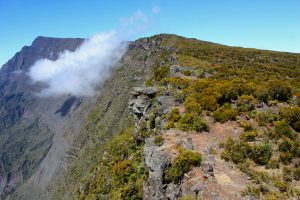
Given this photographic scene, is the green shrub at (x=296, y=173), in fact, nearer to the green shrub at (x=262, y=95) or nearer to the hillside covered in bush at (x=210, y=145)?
the hillside covered in bush at (x=210, y=145)

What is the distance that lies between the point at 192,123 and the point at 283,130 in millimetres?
7009

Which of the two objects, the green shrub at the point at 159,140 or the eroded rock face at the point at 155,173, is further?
the green shrub at the point at 159,140

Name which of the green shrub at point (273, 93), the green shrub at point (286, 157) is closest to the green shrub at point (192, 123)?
the green shrub at point (273, 93)

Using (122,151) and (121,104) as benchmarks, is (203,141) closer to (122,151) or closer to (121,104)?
(122,151)

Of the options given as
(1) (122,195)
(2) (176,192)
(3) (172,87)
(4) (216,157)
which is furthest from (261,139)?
(3) (172,87)

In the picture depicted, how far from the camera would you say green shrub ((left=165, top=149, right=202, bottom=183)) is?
67.4 ft

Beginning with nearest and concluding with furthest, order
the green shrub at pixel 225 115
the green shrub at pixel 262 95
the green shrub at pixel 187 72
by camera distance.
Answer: the green shrub at pixel 225 115 → the green shrub at pixel 262 95 → the green shrub at pixel 187 72

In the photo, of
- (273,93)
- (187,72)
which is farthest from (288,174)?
(187,72)

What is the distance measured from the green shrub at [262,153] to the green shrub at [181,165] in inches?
135

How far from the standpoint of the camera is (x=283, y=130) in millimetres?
23922

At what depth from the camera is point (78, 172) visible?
10406 centimetres

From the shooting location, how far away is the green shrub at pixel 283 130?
23.8 meters

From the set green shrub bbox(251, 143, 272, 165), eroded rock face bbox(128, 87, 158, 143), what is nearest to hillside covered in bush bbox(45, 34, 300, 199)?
green shrub bbox(251, 143, 272, 165)

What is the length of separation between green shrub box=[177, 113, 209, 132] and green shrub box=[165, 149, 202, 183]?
561 cm
